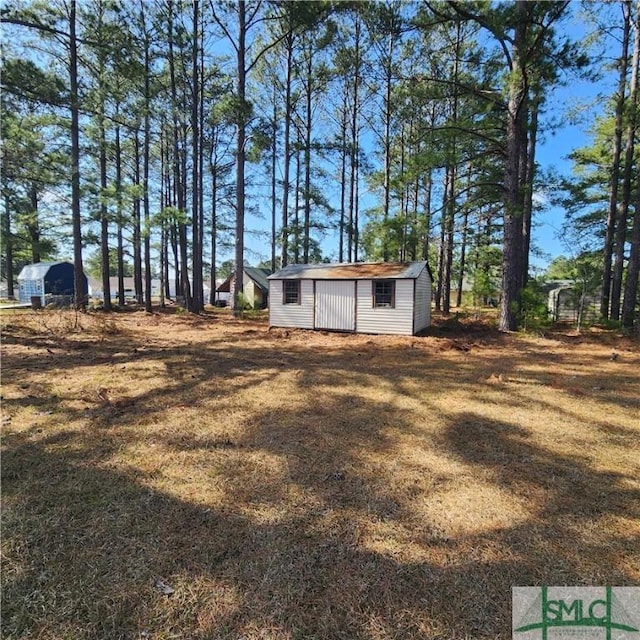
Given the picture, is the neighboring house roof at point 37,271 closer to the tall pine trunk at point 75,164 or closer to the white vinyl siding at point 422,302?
the tall pine trunk at point 75,164

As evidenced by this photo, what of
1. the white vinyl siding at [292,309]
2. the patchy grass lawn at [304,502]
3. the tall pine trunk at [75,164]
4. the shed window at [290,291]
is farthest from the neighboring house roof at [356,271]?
the tall pine trunk at [75,164]

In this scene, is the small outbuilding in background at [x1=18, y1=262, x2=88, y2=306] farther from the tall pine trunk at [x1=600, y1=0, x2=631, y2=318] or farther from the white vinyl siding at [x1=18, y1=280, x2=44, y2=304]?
the tall pine trunk at [x1=600, y1=0, x2=631, y2=318]

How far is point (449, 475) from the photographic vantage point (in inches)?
113

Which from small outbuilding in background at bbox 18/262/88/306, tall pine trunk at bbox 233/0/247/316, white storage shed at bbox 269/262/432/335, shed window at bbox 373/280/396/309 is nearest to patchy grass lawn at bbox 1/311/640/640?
white storage shed at bbox 269/262/432/335

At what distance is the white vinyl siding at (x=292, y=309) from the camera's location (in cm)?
1243

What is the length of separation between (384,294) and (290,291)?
369 cm

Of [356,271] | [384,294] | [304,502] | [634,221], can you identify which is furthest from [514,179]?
[304,502]

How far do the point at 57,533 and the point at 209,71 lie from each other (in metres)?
21.7

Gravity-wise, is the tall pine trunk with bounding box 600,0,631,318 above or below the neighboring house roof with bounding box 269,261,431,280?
above

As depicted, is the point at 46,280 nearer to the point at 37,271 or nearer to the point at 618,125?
the point at 37,271

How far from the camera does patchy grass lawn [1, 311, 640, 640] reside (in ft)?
5.49

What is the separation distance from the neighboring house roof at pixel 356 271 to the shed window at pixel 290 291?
0.21m

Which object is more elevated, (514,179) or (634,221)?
(514,179)

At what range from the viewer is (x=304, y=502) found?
2477 millimetres
